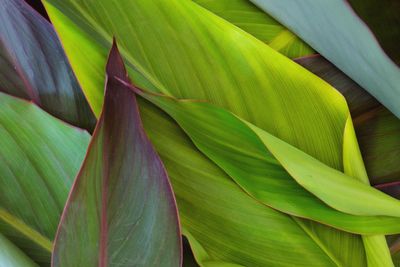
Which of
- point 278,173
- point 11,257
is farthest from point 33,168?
point 278,173

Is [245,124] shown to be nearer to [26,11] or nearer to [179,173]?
[179,173]

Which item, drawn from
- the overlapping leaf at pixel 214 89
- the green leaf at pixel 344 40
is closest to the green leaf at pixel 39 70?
the overlapping leaf at pixel 214 89

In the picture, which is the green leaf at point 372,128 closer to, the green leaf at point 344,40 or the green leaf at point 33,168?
the green leaf at point 344,40

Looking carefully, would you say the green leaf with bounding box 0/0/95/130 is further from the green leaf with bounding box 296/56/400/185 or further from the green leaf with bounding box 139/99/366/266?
the green leaf with bounding box 296/56/400/185

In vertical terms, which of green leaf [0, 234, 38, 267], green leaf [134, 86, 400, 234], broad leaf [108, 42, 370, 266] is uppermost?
green leaf [134, 86, 400, 234]

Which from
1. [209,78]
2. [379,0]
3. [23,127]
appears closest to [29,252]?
[23,127]

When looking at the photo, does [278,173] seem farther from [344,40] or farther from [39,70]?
[39,70]

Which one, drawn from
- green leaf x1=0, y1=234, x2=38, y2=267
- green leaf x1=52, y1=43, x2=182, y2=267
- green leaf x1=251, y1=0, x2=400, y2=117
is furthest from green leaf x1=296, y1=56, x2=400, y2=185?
green leaf x1=0, y1=234, x2=38, y2=267
